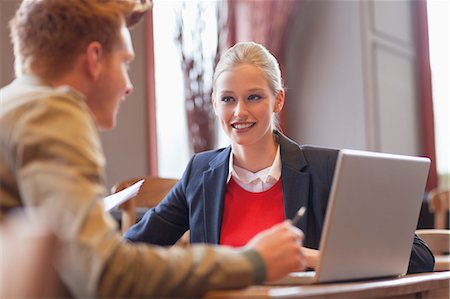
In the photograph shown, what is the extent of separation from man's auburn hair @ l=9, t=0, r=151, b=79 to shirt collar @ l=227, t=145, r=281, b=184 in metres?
0.90

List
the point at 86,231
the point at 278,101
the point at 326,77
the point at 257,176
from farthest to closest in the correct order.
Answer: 1. the point at 326,77
2. the point at 278,101
3. the point at 257,176
4. the point at 86,231

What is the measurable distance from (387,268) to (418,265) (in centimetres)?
33

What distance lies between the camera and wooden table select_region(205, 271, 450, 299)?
3.48 ft

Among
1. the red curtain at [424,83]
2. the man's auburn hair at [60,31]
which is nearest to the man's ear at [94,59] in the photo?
the man's auburn hair at [60,31]

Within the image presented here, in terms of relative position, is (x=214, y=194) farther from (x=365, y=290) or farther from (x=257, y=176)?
(x=365, y=290)

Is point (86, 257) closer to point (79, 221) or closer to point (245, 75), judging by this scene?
point (79, 221)

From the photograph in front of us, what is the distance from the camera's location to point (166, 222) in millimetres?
1991

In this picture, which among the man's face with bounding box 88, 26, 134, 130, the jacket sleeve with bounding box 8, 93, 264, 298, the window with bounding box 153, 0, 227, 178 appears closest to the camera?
the jacket sleeve with bounding box 8, 93, 264, 298

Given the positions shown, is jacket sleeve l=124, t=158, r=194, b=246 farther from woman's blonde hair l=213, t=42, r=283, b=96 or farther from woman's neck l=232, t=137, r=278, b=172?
woman's blonde hair l=213, t=42, r=283, b=96

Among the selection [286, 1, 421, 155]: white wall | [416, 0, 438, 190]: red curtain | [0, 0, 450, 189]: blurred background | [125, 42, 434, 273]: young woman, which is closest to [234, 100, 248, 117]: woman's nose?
[125, 42, 434, 273]: young woman

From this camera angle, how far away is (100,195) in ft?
3.43

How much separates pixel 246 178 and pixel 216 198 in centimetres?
12

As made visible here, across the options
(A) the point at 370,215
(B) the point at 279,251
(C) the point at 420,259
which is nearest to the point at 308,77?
(C) the point at 420,259

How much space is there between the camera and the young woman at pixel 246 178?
194cm
